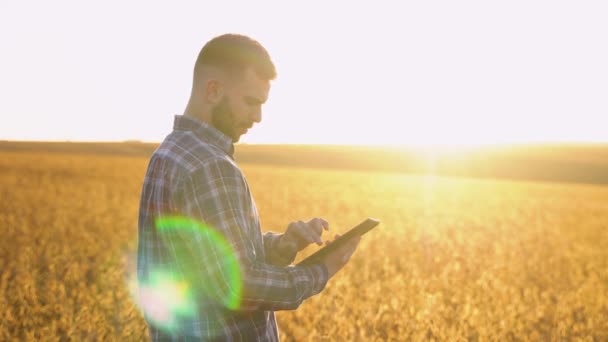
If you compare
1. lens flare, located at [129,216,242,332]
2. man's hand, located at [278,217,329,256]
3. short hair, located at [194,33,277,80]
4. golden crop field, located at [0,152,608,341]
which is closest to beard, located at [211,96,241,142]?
short hair, located at [194,33,277,80]

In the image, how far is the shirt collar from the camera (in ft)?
6.55

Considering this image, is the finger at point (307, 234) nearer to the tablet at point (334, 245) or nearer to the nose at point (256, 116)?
the tablet at point (334, 245)

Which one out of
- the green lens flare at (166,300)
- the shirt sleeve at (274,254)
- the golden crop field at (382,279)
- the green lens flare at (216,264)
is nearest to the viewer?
the green lens flare at (216,264)

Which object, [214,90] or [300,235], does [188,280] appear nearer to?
[300,235]

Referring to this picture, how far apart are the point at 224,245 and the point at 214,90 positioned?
22.0 inches

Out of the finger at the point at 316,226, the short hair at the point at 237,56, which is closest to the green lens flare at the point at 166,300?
the finger at the point at 316,226

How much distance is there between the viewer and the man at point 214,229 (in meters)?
1.82

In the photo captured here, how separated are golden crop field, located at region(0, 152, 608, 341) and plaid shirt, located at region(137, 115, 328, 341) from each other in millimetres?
2137

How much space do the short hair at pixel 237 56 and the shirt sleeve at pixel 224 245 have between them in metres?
0.36

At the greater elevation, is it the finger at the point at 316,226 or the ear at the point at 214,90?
the ear at the point at 214,90

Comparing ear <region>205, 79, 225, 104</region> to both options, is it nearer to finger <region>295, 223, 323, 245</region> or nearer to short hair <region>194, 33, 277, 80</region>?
short hair <region>194, 33, 277, 80</region>

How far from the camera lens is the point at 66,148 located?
189 ft

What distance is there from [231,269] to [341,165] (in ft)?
222

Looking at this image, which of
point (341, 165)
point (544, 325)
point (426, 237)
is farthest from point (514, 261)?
point (341, 165)
